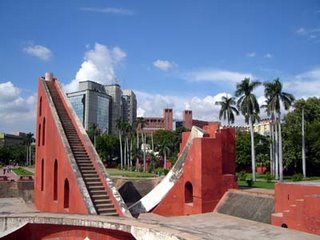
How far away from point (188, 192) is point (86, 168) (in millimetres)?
5912

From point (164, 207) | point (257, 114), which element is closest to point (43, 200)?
point (164, 207)

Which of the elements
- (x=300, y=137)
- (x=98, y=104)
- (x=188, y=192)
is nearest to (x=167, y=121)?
(x=98, y=104)

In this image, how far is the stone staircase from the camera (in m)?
14.6

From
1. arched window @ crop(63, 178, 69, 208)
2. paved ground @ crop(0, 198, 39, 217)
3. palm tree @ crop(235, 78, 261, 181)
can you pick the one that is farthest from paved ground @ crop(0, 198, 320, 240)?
palm tree @ crop(235, 78, 261, 181)

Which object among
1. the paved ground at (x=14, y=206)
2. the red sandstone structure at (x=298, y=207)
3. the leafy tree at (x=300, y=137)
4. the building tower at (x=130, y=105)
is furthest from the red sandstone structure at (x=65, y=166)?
the building tower at (x=130, y=105)

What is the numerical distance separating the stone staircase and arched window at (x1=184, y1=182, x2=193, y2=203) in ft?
17.7

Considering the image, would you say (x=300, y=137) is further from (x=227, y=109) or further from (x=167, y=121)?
(x=167, y=121)

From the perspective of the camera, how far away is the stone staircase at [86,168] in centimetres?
1465

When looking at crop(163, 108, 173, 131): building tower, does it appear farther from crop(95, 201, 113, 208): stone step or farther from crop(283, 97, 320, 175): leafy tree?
crop(95, 201, 113, 208): stone step

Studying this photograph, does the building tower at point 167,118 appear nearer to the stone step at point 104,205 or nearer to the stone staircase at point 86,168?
the stone staircase at point 86,168

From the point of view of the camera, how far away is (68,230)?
1099cm

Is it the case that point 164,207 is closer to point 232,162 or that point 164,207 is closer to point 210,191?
point 210,191

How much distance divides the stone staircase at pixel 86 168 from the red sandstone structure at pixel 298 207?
650cm

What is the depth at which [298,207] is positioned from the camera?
14.0 metres
